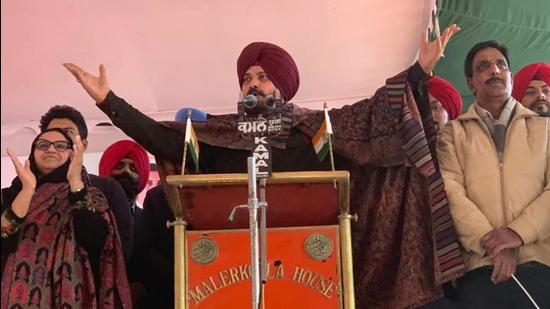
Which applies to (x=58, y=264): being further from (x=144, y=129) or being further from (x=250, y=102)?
(x=250, y=102)

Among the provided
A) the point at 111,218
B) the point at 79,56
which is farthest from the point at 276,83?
the point at 79,56

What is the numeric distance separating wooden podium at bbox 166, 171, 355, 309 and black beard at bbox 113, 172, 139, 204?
0.99 meters

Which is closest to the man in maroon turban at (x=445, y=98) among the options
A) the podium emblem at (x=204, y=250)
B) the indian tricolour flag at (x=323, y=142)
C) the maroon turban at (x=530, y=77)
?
the maroon turban at (x=530, y=77)

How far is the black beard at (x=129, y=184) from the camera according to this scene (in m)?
2.84

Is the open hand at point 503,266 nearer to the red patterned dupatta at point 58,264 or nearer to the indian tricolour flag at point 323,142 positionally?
the indian tricolour flag at point 323,142

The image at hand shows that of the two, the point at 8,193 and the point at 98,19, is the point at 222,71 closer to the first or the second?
the point at 98,19

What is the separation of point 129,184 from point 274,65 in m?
0.91

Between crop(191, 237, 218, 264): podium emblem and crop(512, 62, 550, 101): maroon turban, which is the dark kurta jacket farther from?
crop(512, 62, 550, 101): maroon turban

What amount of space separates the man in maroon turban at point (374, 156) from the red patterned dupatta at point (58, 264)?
30 cm

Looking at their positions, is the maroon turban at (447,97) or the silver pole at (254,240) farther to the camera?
the maroon turban at (447,97)

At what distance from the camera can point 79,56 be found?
13.2 feet

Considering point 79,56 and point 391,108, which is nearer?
point 391,108

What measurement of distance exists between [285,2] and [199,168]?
168cm

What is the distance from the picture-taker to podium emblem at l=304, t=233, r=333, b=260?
1.88 metres
